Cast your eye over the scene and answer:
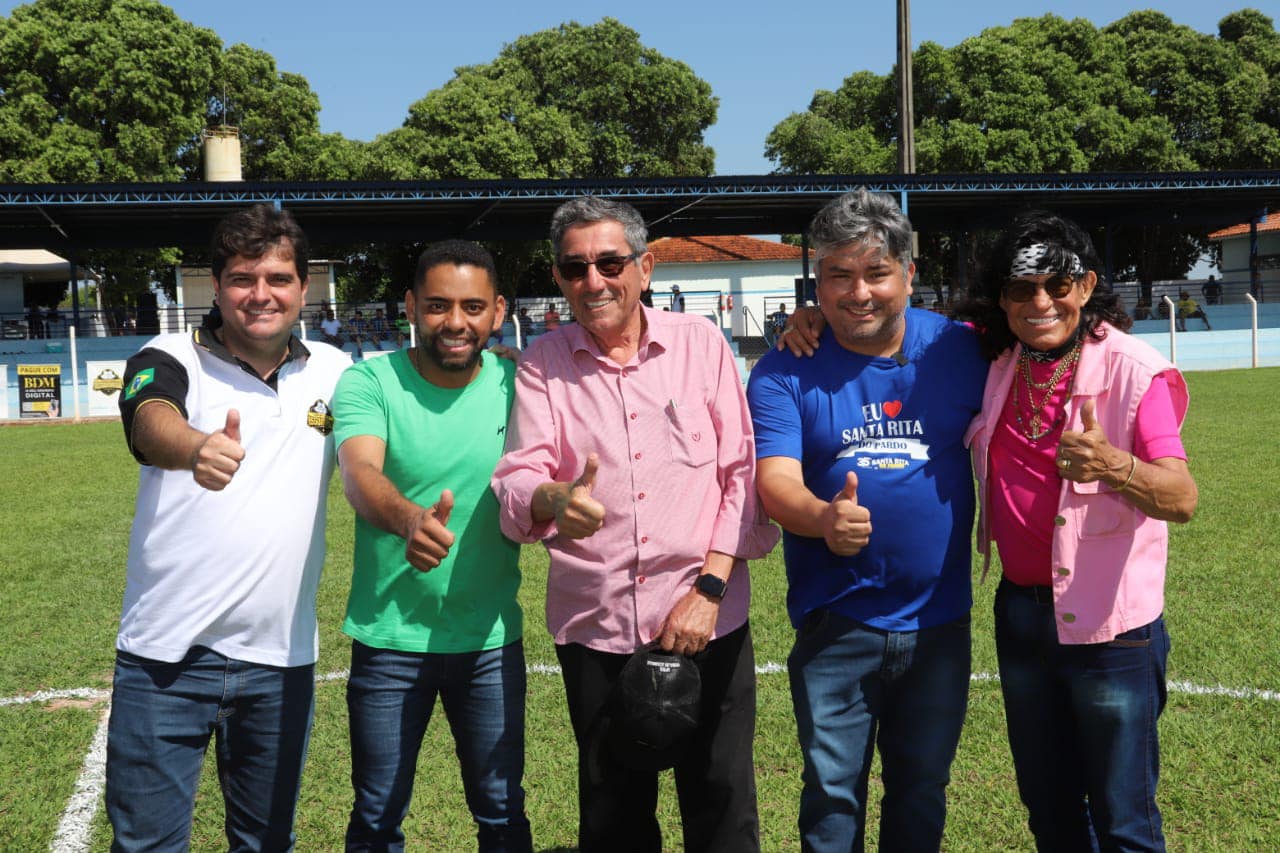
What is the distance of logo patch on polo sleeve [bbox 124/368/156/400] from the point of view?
9.25 ft

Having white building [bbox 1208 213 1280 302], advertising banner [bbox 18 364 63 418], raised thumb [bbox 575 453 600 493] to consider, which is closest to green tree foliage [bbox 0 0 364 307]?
advertising banner [bbox 18 364 63 418]

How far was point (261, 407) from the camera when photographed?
2908mm

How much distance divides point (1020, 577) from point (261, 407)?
82.9 inches

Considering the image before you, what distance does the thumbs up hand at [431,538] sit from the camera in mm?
2650

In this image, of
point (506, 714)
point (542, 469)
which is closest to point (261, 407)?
point (542, 469)

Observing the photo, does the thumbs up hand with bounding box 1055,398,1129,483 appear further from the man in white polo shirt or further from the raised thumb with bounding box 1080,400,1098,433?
the man in white polo shirt

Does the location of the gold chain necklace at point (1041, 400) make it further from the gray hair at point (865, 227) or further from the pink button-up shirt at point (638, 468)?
the pink button-up shirt at point (638, 468)

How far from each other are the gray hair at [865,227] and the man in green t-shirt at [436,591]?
0.97 meters

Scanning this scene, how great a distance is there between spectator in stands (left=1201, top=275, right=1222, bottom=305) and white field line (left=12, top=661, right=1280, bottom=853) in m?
34.8

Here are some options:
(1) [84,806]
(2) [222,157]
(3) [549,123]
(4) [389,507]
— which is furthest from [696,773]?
(3) [549,123]

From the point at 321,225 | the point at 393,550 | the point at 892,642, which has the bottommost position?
the point at 892,642

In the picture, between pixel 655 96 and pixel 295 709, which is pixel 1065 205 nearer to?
pixel 655 96

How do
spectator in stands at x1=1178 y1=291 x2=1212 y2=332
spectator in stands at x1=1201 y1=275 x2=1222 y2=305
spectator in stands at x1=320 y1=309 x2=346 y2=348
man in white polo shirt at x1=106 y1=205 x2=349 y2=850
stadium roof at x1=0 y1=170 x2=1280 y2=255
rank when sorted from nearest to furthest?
man in white polo shirt at x1=106 y1=205 x2=349 y2=850 → stadium roof at x1=0 y1=170 x2=1280 y2=255 → spectator in stands at x1=320 y1=309 x2=346 y2=348 → spectator in stands at x1=1178 y1=291 x2=1212 y2=332 → spectator in stands at x1=1201 y1=275 x2=1222 y2=305

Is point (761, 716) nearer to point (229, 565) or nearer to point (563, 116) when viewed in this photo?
point (229, 565)
